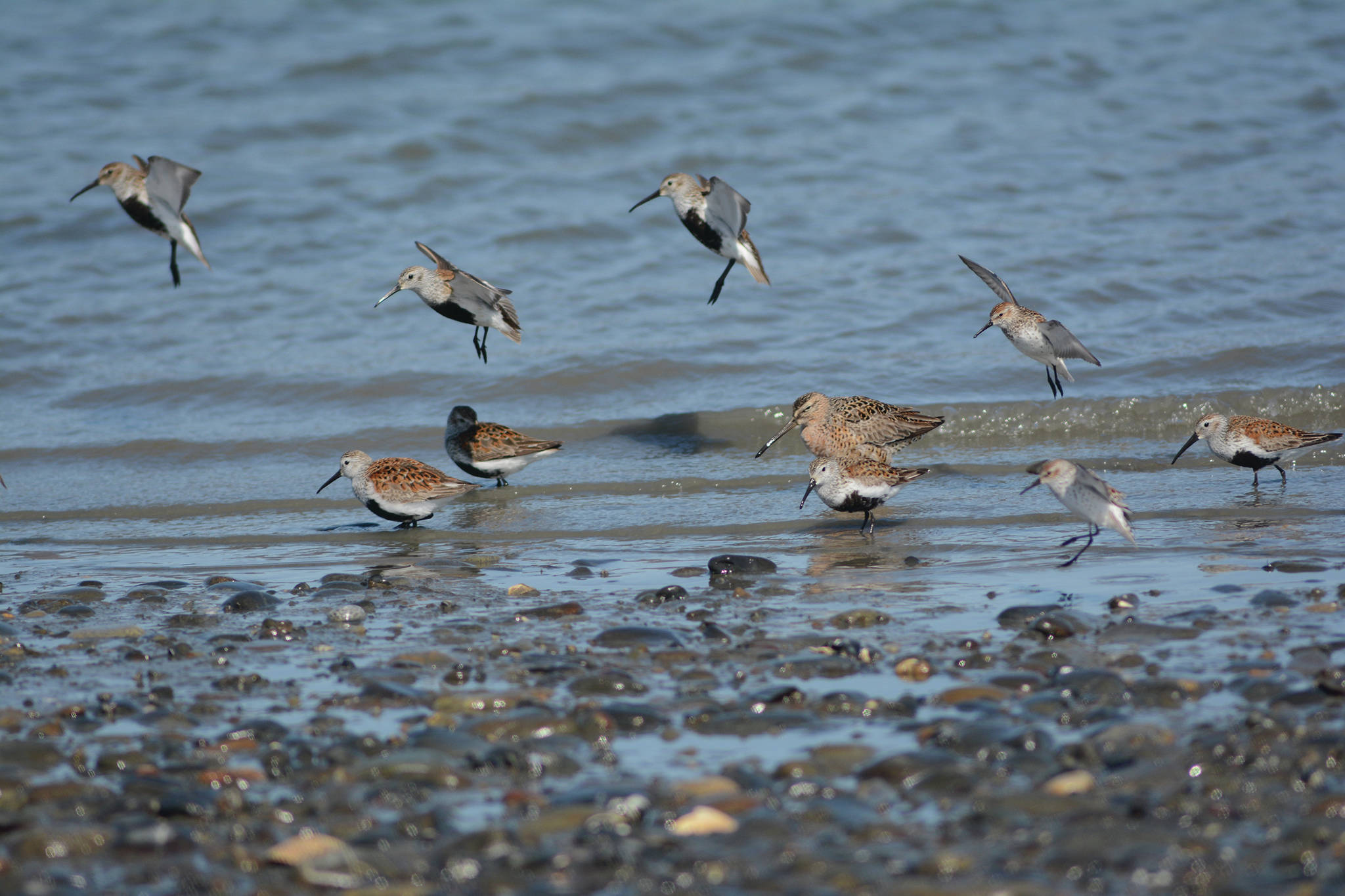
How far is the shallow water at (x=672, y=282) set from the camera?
24.9 ft

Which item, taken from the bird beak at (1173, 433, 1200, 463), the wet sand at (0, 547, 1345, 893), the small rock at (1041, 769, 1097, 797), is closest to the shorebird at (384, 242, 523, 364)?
the wet sand at (0, 547, 1345, 893)

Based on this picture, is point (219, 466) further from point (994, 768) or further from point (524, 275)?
point (994, 768)

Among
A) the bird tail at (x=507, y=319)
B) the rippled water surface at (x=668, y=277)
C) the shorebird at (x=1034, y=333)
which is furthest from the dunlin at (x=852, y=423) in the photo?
the bird tail at (x=507, y=319)

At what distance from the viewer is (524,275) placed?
1354cm

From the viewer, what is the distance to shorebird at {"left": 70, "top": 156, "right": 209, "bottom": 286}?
30.8 feet

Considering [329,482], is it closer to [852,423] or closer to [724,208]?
[852,423]

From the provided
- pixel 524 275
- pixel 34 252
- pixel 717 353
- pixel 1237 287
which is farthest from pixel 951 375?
pixel 34 252

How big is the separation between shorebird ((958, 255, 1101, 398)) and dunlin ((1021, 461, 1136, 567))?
274cm

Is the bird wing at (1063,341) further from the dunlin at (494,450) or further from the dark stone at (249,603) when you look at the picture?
the dark stone at (249,603)

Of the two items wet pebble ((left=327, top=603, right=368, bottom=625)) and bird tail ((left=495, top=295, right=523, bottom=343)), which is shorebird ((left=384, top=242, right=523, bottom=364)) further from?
wet pebble ((left=327, top=603, right=368, bottom=625))

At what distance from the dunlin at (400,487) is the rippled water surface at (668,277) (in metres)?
0.20

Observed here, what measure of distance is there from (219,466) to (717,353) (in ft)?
13.9

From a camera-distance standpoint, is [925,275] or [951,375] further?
[925,275]

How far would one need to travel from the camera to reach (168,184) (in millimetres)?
9492
